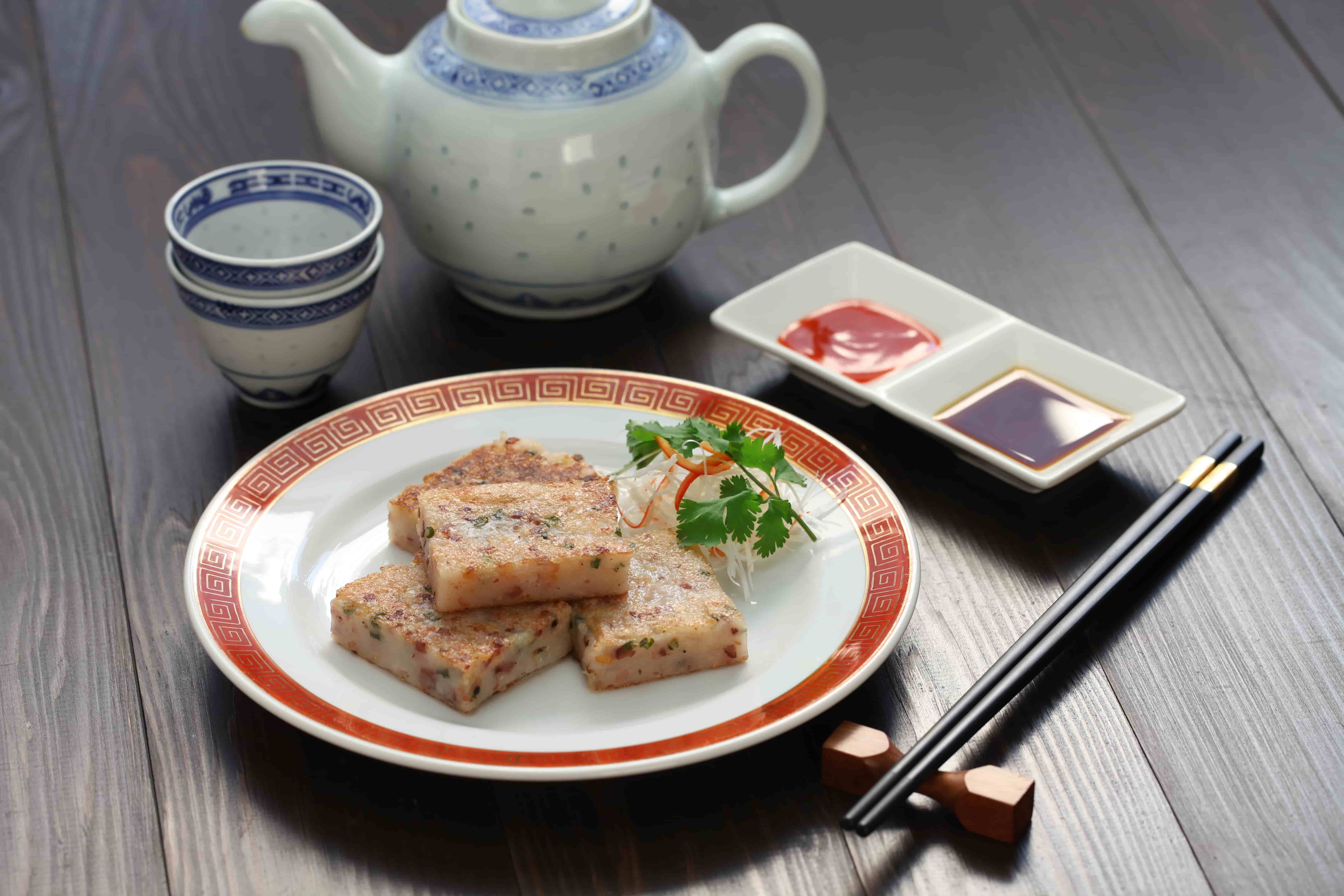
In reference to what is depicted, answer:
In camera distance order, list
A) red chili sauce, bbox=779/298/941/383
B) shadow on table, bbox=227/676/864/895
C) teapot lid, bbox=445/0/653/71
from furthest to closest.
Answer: red chili sauce, bbox=779/298/941/383 → teapot lid, bbox=445/0/653/71 → shadow on table, bbox=227/676/864/895

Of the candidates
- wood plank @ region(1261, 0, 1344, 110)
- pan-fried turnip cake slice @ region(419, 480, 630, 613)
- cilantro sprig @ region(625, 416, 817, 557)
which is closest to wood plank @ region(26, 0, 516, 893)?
pan-fried turnip cake slice @ region(419, 480, 630, 613)

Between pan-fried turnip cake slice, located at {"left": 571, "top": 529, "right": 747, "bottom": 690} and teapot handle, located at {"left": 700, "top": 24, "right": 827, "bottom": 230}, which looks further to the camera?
teapot handle, located at {"left": 700, "top": 24, "right": 827, "bottom": 230}

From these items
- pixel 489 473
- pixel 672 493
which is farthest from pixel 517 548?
pixel 672 493

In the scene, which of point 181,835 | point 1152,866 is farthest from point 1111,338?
point 181,835

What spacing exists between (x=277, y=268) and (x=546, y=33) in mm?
540

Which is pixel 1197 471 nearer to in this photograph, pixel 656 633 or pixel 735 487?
pixel 735 487

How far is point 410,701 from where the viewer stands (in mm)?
1513

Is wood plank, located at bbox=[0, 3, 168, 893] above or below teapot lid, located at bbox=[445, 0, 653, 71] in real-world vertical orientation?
below

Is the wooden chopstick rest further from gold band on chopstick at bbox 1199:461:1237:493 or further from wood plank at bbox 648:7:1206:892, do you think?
gold band on chopstick at bbox 1199:461:1237:493

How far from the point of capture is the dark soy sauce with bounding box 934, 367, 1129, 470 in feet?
6.33

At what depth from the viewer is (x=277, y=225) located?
7.09ft

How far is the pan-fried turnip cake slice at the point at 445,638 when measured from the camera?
1487 millimetres

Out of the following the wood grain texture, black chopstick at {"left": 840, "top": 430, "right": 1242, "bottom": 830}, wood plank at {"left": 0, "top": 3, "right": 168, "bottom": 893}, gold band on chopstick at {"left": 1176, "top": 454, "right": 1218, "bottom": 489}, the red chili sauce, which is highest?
the wood grain texture

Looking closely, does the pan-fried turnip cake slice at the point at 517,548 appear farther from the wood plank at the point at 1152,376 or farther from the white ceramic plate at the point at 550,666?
the wood plank at the point at 1152,376
